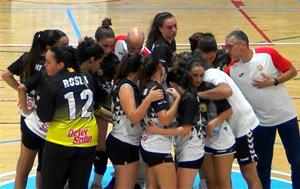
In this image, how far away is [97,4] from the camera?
19438 mm

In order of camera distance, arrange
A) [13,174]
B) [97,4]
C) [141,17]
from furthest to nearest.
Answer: [97,4] → [141,17] → [13,174]

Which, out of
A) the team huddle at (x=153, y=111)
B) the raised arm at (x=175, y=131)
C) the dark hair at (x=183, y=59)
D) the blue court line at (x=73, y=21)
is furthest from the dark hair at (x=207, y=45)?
the blue court line at (x=73, y=21)

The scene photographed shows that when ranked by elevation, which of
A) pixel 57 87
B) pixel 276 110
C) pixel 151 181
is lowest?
pixel 151 181

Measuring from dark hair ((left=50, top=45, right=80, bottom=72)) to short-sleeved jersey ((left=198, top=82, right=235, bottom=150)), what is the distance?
113cm

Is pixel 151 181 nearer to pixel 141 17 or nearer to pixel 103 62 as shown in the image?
pixel 103 62

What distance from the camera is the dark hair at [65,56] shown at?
568cm

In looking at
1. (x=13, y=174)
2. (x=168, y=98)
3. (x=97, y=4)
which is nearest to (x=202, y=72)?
(x=168, y=98)

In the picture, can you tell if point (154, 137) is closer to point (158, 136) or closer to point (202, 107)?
point (158, 136)

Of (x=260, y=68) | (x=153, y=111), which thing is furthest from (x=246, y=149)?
(x=153, y=111)

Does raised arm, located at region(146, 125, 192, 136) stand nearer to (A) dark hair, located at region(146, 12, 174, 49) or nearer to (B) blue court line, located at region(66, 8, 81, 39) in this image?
(A) dark hair, located at region(146, 12, 174, 49)

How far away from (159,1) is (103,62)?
13.6 metres

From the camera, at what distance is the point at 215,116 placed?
5988 mm

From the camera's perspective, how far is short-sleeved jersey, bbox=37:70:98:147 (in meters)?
5.63

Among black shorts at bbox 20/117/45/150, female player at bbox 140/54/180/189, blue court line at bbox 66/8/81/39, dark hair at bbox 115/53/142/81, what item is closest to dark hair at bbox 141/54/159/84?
female player at bbox 140/54/180/189
